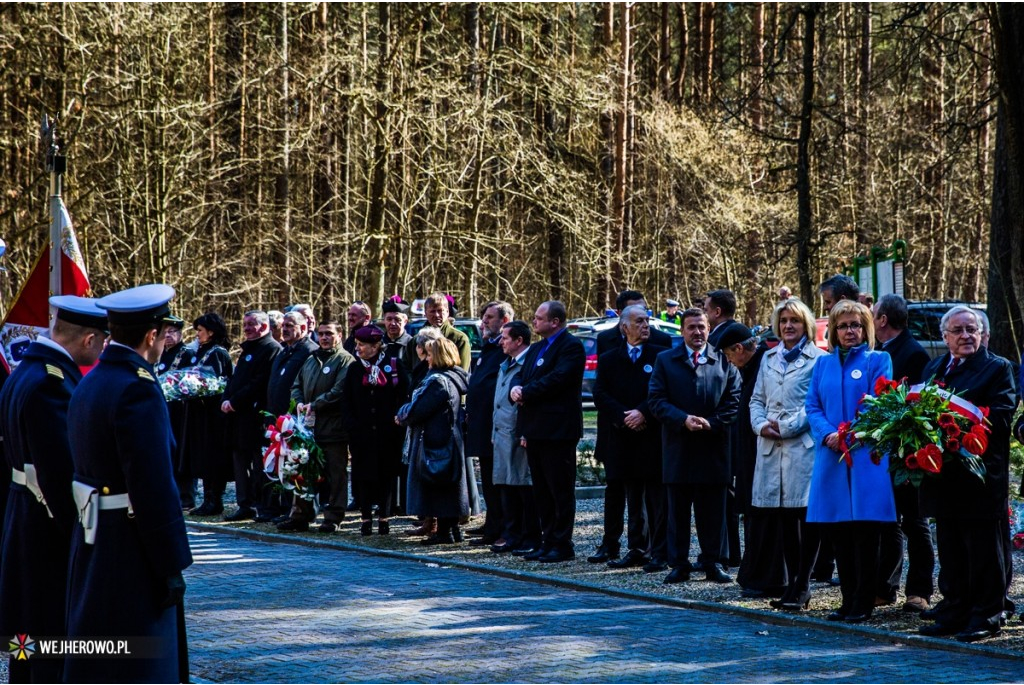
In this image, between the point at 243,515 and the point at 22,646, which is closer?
the point at 22,646

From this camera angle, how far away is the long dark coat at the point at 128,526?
17.5 ft

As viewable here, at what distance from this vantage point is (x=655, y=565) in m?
11.3

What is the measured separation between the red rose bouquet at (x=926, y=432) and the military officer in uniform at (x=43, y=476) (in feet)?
15.5

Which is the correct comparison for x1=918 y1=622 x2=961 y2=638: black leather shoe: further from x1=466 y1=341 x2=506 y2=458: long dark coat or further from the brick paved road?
x1=466 y1=341 x2=506 y2=458: long dark coat

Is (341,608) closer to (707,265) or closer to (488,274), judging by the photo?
(488,274)

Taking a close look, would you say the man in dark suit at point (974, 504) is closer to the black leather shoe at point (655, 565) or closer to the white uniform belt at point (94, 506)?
the black leather shoe at point (655, 565)

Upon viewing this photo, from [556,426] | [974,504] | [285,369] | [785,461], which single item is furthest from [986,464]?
[285,369]

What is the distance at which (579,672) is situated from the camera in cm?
747

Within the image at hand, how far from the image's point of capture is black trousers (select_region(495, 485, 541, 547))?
12492 millimetres

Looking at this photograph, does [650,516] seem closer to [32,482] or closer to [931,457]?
[931,457]

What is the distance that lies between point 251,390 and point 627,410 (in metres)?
5.01

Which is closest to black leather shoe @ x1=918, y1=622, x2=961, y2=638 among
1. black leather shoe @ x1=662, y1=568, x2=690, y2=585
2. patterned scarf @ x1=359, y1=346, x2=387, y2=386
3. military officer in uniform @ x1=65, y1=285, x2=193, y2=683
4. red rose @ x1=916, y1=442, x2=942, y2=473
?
red rose @ x1=916, y1=442, x2=942, y2=473

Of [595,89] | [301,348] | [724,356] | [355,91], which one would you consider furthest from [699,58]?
[724,356]

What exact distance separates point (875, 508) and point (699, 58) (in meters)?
32.5
